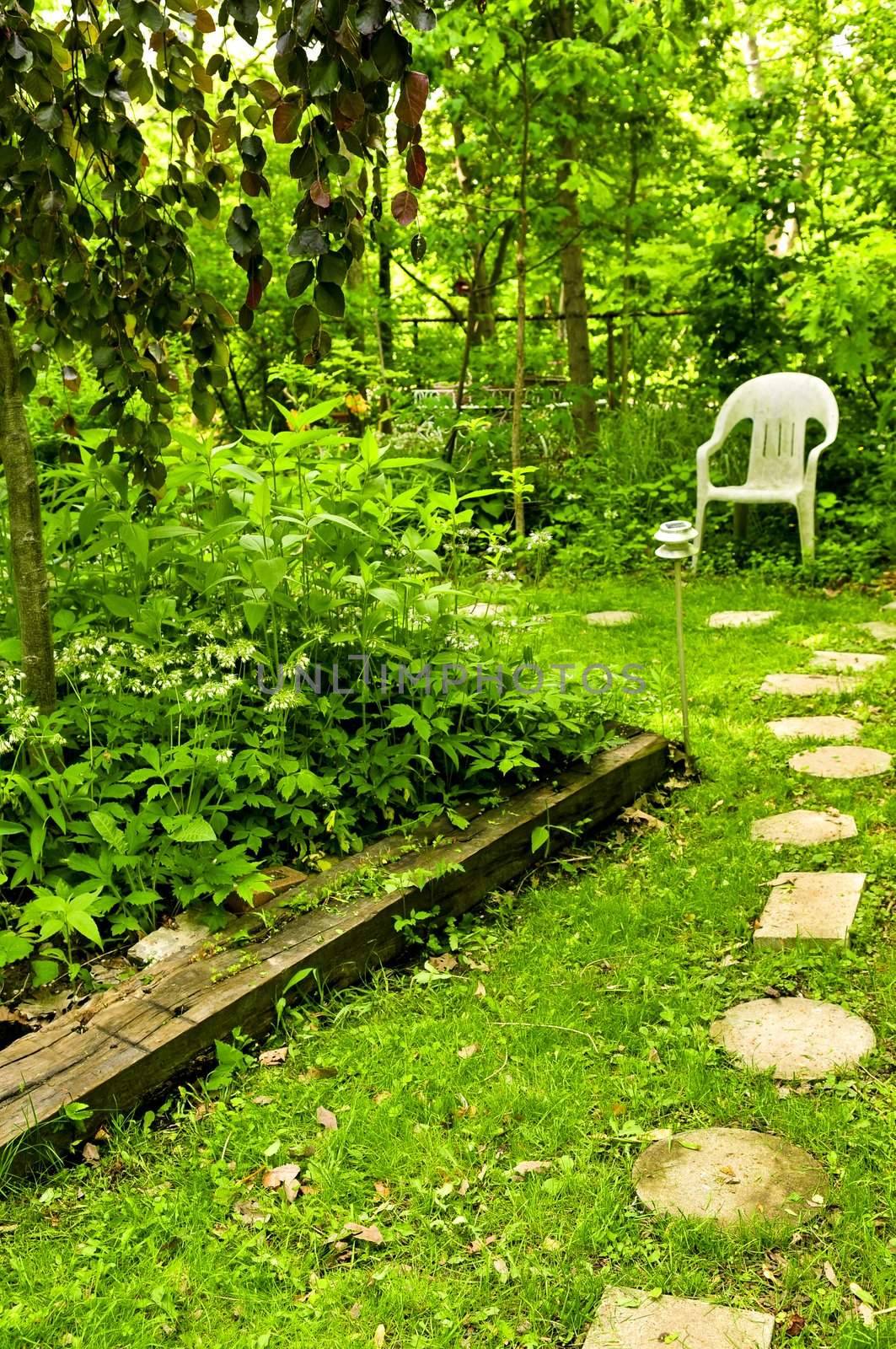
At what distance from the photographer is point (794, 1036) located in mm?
2123

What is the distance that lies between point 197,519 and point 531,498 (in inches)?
154

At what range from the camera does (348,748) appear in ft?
8.96

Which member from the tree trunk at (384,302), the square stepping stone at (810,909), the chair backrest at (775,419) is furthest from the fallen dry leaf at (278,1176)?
the tree trunk at (384,302)

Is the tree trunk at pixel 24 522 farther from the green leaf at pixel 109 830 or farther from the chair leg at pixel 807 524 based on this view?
the chair leg at pixel 807 524

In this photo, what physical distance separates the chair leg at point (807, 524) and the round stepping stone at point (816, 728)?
2025mm

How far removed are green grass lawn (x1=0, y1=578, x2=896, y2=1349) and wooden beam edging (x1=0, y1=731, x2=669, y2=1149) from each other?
8 cm

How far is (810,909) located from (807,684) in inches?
64.2

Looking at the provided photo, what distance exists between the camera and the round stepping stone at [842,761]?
3256 mm

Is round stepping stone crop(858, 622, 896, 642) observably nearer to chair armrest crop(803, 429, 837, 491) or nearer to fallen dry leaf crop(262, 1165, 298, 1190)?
chair armrest crop(803, 429, 837, 491)

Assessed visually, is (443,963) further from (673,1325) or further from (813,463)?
(813,463)

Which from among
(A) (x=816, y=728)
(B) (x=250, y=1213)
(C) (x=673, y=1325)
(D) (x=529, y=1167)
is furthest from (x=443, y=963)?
(A) (x=816, y=728)

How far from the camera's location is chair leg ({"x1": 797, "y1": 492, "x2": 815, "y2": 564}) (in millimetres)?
5508

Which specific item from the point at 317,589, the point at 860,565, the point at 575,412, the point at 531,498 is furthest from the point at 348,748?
the point at 575,412

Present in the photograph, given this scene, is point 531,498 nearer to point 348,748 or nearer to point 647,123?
point 647,123
